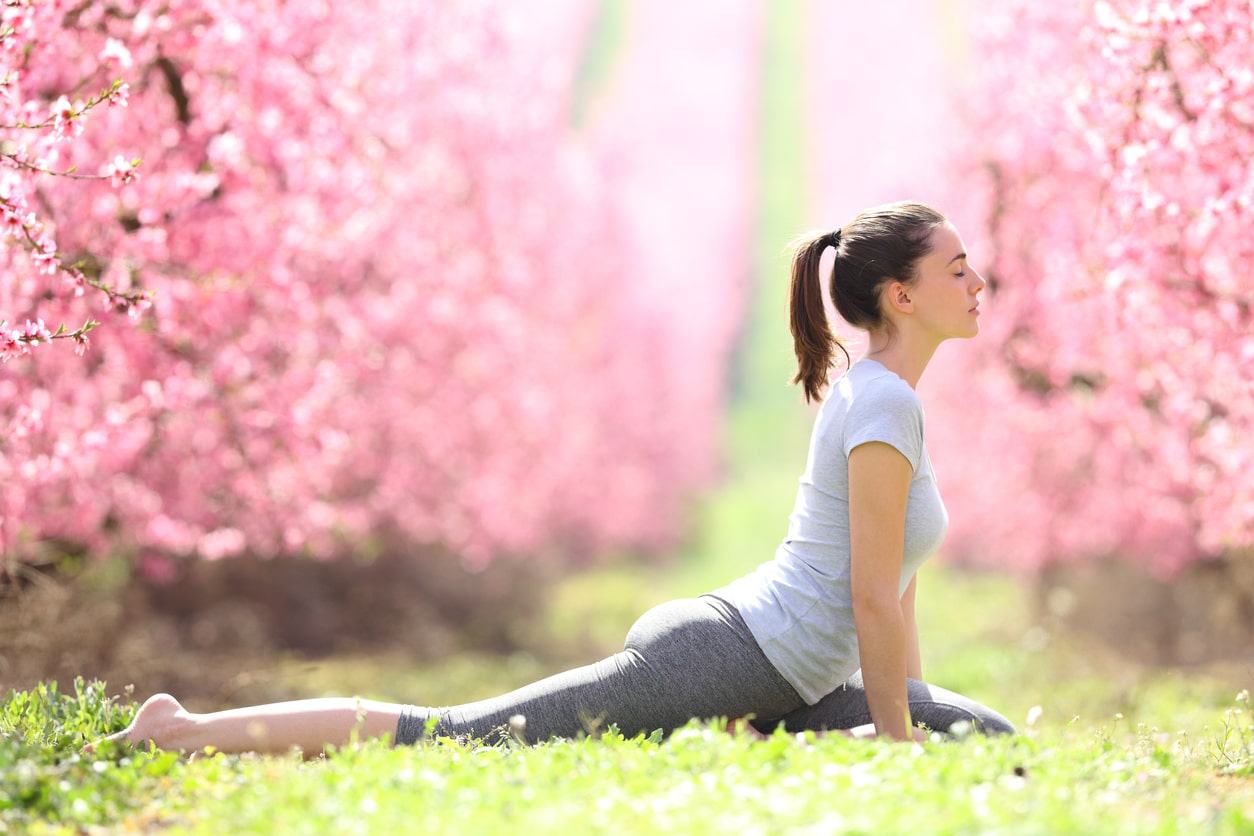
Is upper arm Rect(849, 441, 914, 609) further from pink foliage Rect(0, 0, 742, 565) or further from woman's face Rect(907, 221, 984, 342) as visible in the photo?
pink foliage Rect(0, 0, 742, 565)

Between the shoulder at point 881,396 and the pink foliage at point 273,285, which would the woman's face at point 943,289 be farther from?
the pink foliage at point 273,285

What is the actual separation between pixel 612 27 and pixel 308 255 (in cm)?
6307

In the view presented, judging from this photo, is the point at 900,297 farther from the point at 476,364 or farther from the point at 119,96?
the point at 476,364

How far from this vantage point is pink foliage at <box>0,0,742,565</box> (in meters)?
7.41

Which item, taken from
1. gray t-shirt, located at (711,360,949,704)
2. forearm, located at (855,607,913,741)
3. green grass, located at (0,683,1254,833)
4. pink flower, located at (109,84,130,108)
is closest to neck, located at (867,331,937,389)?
gray t-shirt, located at (711,360,949,704)

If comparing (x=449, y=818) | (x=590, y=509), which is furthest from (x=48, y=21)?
(x=590, y=509)

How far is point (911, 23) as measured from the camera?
65125 millimetres

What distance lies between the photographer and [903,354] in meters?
5.01

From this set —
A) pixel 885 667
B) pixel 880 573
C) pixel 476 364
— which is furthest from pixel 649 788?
pixel 476 364

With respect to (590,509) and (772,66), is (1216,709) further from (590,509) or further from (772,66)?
(772,66)

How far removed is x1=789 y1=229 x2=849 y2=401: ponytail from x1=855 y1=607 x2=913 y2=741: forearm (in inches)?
42.2

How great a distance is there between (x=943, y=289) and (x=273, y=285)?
5456 millimetres

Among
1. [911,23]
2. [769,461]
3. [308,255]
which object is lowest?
[769,461]

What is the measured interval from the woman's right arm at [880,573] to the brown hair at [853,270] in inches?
27.3
